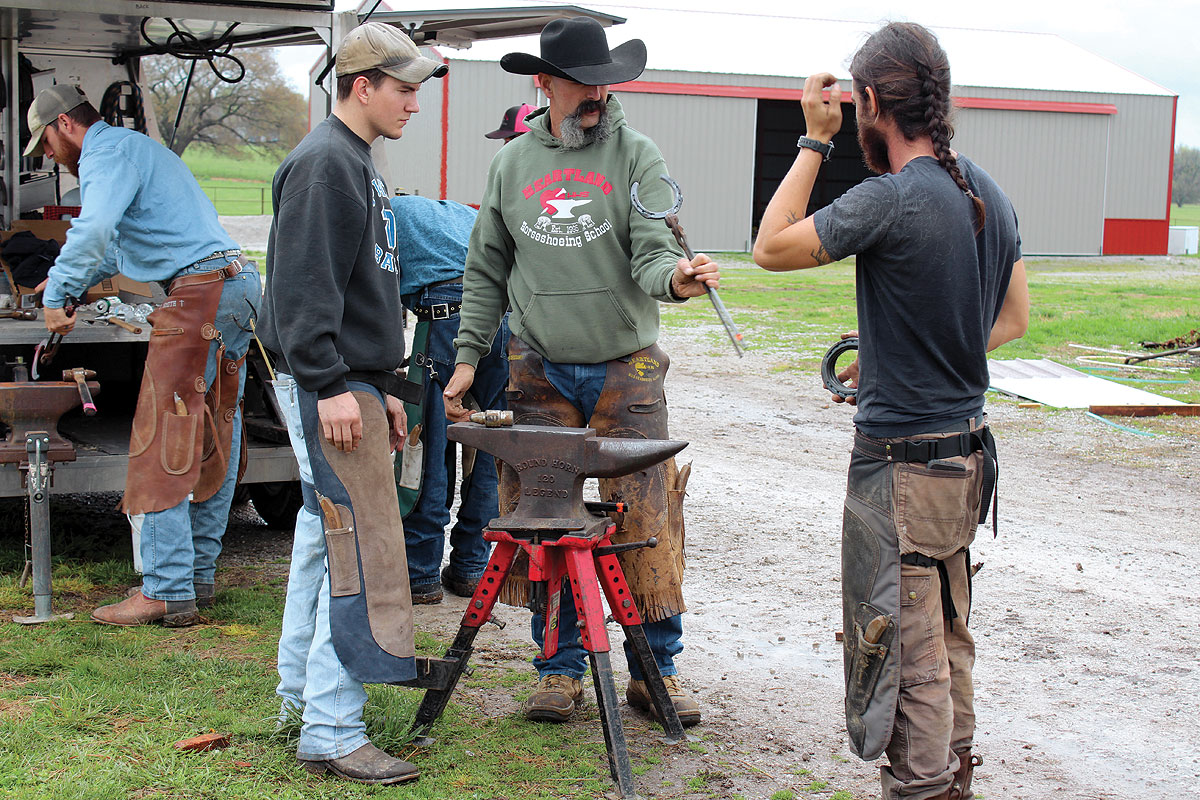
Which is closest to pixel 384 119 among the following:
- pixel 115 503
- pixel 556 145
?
pixel 556 145

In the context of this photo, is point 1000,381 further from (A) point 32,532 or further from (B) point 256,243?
(B) point 256,243

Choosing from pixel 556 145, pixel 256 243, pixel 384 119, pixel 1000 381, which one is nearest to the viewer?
pixel 384 119

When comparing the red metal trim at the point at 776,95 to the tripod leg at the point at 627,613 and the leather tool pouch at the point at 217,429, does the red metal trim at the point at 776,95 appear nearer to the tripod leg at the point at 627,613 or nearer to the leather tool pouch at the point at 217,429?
the leather tool pouch at the point at 217,429

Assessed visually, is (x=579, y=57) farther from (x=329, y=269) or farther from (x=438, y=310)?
(x=438, y=310)

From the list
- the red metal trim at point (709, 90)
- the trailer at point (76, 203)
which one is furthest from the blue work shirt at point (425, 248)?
the red metal trim at point (709, 90)

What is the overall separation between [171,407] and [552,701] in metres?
1.98

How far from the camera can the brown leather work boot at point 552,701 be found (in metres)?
3.71

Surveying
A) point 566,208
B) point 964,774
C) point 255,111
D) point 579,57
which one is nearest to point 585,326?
point 566,208

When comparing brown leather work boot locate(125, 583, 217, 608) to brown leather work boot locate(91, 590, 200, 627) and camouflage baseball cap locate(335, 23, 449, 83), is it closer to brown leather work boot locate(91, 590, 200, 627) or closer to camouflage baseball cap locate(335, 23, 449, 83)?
brown leather work boot locate(91, 590, 200, 627)

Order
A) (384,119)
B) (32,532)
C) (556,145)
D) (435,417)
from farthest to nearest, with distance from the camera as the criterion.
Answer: (435,417)
(32,532)
(556,145)
(384,119)

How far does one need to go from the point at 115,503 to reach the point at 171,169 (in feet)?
8.80

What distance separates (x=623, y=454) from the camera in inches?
130

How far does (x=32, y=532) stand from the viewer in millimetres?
4488

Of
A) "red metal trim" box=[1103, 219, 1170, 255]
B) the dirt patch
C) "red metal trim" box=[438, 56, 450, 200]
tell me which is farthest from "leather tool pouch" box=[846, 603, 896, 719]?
"red metal trim" box=[1103, 219, 1170, 255]
